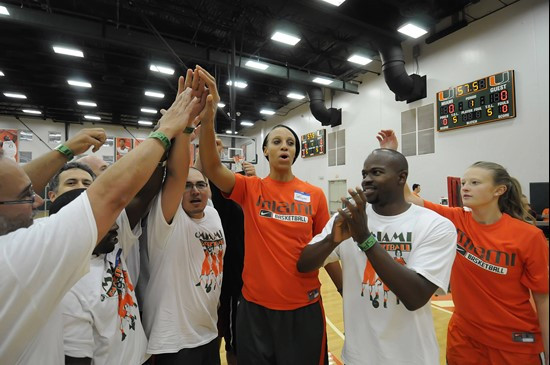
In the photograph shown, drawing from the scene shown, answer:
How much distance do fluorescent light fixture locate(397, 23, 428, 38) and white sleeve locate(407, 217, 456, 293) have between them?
649 centimetres

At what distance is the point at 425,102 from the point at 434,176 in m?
1.92

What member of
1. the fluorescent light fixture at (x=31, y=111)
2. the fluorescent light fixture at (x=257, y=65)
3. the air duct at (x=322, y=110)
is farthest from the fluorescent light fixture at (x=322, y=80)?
the fluorescent light fixture at (x=31, y=111)

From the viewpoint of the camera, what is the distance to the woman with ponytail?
1.72m

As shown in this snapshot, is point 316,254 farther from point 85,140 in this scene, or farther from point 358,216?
point 85,140

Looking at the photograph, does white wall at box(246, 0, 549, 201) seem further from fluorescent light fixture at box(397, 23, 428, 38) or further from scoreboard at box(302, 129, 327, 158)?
scoreboard at box(302, 129, 327, 158)

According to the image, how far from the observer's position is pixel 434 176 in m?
7.46

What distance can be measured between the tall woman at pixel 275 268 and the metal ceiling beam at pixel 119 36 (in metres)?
6.87

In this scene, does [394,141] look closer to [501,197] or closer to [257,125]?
[501,197]

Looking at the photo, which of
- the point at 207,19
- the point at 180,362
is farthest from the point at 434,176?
the point at 180,362

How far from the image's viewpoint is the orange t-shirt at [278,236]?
1.84m

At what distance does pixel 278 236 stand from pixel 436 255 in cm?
91

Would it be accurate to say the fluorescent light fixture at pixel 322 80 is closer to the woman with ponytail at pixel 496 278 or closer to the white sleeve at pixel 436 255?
the woman with ponytail at pixel 496 278

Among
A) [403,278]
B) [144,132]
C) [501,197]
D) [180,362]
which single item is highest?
[144,132]

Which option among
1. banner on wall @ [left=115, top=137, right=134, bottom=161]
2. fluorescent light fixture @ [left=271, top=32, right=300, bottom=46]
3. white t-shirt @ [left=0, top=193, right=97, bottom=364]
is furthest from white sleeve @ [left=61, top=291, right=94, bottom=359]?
fluorescent light fixture @ [left=271, top=32, right=300, bottom=46]
